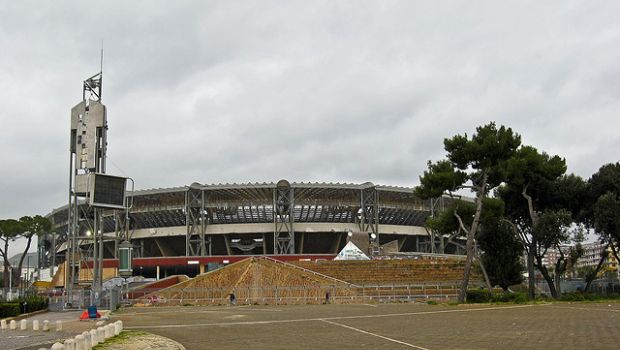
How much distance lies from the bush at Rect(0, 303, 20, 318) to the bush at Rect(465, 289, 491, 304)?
28.7 m

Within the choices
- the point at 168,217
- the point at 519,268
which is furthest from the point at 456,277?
the point at 168,217

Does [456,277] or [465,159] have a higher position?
[465,159]

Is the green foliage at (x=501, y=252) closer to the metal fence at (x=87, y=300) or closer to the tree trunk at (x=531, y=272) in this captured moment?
the tree trunk at (x=531, y=272)

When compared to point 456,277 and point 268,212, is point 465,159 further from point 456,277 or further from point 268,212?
point 268,212

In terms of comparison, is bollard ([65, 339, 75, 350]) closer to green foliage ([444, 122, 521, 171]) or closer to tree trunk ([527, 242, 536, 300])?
green foliage ([444, 122, 521, 171])

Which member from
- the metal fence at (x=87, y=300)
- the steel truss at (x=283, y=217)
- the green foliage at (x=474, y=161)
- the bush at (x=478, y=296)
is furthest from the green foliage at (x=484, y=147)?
the steel truss at (x=283, y=217)

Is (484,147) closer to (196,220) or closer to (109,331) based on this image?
(109,331)

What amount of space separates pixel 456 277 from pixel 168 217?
54.5 m

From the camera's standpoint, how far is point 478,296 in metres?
39.1

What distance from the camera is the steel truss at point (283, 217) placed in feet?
290

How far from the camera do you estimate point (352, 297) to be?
4862cm

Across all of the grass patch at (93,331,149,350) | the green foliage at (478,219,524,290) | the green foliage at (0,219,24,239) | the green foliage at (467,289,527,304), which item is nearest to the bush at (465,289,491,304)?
the green foliage at (467,289,527,304)

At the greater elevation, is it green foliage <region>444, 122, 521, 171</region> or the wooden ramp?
green foliage <region>444, 122, 521, 171</region>

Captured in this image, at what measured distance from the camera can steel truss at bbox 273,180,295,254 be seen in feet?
290
